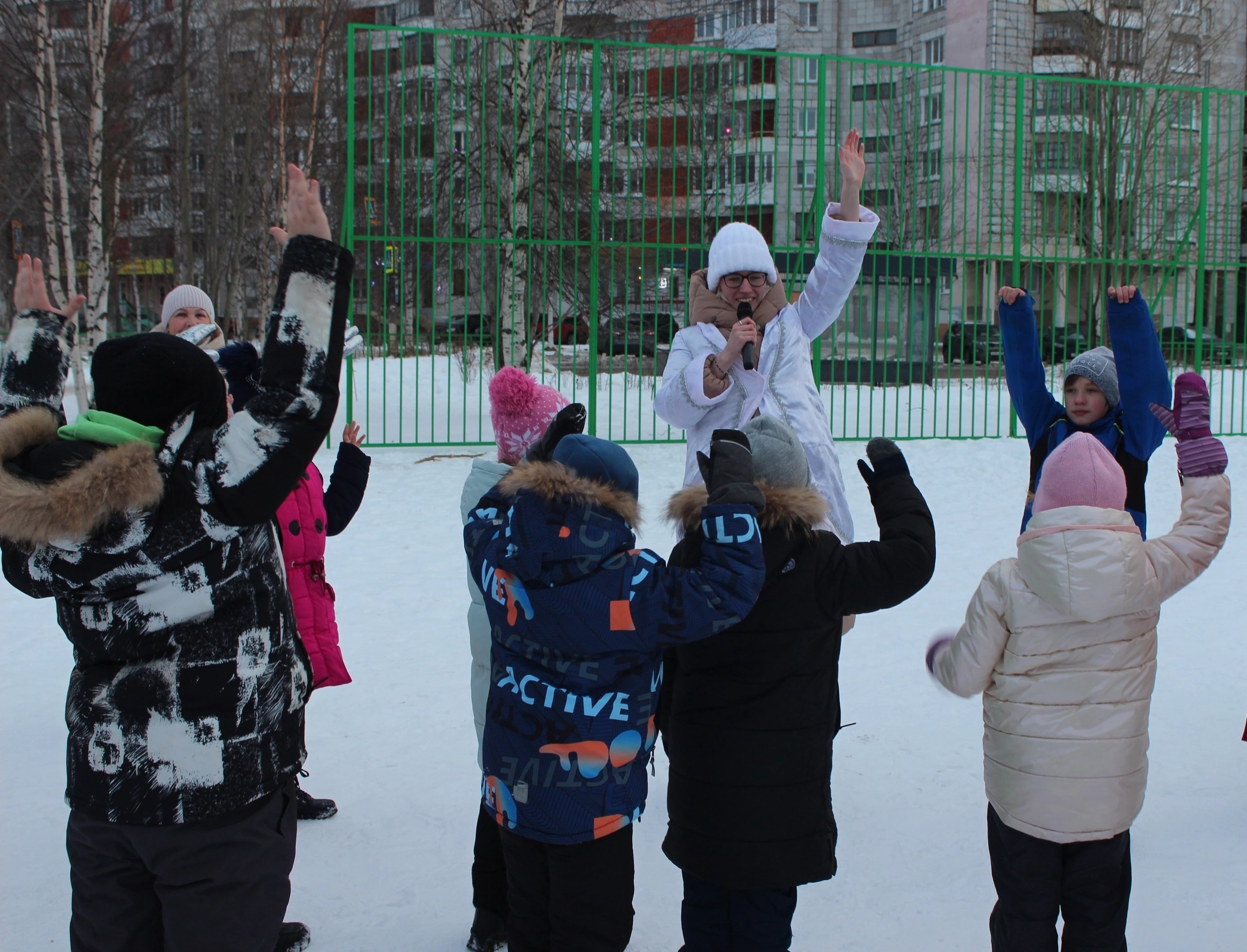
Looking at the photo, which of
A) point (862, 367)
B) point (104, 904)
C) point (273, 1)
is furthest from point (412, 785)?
point (273, 1)

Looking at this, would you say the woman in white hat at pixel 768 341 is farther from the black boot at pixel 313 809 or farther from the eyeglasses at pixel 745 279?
the black boot at pixel 313 809

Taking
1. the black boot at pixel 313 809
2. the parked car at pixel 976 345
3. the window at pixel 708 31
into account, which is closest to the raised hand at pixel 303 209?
the black boot at pixel 313 809

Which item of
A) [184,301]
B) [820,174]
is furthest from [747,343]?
[820,174]

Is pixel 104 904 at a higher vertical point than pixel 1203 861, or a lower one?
higher

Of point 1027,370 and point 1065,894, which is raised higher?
point 1027,370

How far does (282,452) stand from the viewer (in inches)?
66.6

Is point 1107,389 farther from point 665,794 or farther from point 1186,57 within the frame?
point 1186,57

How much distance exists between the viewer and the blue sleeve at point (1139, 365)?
2.71m

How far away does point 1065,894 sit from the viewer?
216cm

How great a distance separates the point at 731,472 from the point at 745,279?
3.95ft

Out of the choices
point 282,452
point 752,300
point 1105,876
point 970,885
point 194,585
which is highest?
point 752,300

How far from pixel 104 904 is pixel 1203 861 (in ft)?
8.62

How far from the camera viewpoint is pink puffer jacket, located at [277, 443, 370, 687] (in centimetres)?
284

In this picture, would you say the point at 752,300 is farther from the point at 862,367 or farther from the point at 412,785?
the point at 862,367
